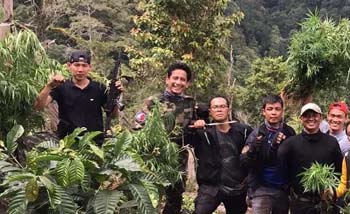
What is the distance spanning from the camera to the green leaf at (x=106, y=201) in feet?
10.7

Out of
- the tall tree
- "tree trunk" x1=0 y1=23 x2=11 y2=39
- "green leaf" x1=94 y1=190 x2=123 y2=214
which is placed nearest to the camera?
"green leaf" x1=94 y1=190 x2=123 y2=214

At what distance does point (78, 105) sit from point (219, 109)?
1126mm

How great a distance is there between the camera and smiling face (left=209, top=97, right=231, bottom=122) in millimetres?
4266

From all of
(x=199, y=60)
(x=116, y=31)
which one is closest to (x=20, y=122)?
(x=199, y=60)

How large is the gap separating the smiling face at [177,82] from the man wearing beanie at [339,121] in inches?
48.3

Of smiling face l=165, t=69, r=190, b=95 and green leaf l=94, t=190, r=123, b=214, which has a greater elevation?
smiling face l=165, t=69, r=190, b=95

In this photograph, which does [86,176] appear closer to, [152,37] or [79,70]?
[79,70]

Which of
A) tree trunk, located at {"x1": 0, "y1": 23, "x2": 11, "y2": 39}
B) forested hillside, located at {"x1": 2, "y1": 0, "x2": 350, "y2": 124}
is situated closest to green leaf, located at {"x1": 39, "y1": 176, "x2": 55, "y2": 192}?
tree trunk, located at {"x1": 0, "y1": 23, "x2": 11, "y2": 39}

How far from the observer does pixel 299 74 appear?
4.60 meters

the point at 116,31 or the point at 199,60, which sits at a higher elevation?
the point at 116,31

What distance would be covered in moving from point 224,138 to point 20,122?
5.26 feet

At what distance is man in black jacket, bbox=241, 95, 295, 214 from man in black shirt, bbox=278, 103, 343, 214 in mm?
103

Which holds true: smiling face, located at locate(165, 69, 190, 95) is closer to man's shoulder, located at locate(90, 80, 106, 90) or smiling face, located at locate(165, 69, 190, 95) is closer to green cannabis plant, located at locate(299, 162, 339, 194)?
man's shoulder, located at locate(90, 80, 106, 90)

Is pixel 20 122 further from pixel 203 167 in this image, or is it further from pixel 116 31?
pixel 116 31
